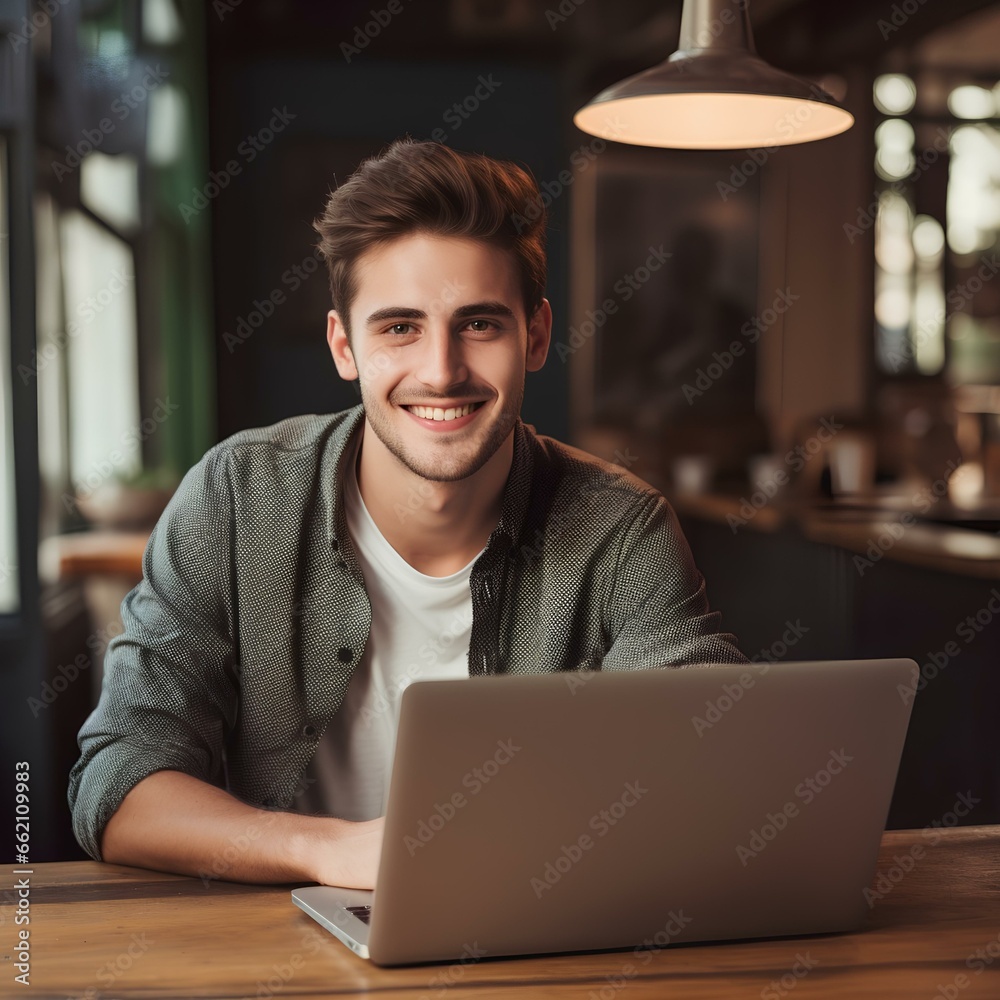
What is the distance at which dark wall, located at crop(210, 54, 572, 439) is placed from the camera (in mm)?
3859

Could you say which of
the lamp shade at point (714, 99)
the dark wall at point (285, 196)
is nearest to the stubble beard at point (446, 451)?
the lamp shade at point (714, 99)

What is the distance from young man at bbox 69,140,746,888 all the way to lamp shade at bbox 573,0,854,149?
199 millimetres

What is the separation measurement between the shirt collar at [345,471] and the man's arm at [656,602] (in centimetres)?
14

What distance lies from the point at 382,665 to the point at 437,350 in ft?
1.26

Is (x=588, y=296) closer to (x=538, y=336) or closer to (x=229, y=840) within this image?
(x=538, y=336)

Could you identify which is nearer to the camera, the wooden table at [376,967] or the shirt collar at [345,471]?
the wooden table at [376,967]

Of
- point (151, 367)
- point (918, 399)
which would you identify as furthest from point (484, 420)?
point (918, 399)

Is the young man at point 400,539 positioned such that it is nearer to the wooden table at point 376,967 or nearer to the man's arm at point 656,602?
the man's arm at point 656,602

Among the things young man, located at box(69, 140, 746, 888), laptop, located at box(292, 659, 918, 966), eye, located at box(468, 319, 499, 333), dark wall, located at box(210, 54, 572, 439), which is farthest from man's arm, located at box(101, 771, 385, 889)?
dark wall, located at box(210, 54, 572, 439)

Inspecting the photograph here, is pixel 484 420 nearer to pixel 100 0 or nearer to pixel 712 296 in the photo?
pixel 100 0

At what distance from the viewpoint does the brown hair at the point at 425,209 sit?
1.48 m

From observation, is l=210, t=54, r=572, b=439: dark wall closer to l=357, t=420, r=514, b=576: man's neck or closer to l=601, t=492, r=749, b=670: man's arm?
l=357, t=420, r=514, b=576: man's neck

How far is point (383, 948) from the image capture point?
835 mm

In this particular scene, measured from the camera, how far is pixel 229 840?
1052mm
